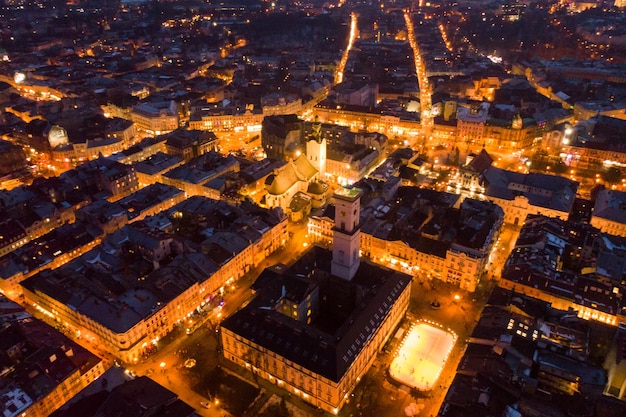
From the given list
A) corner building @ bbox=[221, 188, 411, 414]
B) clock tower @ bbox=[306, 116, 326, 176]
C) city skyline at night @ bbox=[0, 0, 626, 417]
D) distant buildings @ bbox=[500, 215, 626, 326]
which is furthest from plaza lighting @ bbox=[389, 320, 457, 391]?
clock tower @ bbox=[306, 116, 326, 176]

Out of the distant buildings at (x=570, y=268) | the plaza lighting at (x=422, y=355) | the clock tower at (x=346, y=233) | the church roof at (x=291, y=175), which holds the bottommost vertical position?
the plaza lighting at (x=422, y=355)

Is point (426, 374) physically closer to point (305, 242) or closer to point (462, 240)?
point (462, 240)

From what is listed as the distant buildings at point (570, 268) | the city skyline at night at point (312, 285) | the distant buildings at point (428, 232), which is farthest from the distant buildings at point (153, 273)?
the distant buildings at point (570, 268)

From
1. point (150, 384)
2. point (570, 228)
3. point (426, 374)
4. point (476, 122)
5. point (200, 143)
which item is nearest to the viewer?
point (150, 384)

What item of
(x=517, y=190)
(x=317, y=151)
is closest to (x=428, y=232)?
(x=517, y=190)

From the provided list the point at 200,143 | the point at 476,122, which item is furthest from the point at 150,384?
the point at 476,122

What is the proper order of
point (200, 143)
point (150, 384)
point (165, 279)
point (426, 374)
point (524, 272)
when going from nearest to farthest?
point (150, 384)
point (426, 374)
point (165, 279)
point (524, 272)
point (200, 143)

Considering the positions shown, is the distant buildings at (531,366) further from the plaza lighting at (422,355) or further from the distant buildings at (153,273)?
the distant buildings at (153,273)

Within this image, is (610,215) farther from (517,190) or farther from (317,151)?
(317,151)
